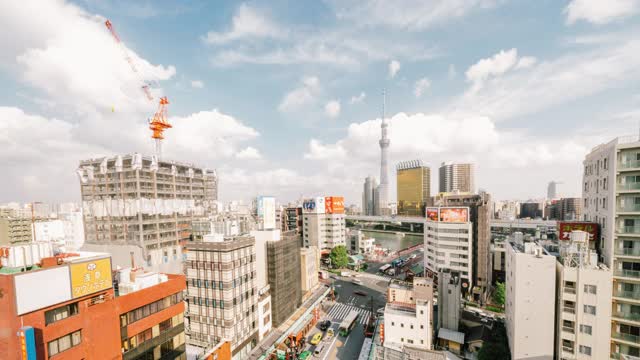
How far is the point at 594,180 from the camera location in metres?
31.6

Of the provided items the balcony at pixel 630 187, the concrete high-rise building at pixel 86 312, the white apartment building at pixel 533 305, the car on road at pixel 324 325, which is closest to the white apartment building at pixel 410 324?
the white apartment building at pixel 533 305

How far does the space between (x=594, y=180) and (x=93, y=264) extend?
2150 inches

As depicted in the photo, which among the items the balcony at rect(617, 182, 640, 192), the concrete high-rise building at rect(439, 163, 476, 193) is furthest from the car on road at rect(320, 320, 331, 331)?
the concrete high-rise building at rect(439, 163, 476, 193)

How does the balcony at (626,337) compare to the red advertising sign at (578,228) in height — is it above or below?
below

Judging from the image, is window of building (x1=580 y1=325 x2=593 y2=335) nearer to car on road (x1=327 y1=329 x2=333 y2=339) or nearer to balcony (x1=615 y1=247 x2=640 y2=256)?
balcony (x1=615 y1=247 x2=640 y2=256)

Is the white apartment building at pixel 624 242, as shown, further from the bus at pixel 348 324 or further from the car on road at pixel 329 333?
the car on road at pixel 329 333

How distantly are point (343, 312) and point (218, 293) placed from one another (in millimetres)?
30149

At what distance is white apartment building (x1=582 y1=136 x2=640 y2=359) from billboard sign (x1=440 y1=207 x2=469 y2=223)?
90.9 ft

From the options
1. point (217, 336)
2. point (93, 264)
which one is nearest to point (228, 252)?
point (217, 336)

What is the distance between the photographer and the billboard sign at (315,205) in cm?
8694

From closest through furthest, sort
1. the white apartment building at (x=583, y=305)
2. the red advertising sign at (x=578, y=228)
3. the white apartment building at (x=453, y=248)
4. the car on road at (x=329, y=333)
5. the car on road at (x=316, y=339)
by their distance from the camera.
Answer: the white apartment building at (x=583, y=305) → the red advertising sign at (x=578, y=228) → the car on road at (x=316, y=339) → the car on road at (x=329, y=333) → the white apartment building at (x=453, y=248)

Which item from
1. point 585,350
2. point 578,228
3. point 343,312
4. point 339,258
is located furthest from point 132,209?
point 578,228

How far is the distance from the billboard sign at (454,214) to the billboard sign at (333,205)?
37026mm

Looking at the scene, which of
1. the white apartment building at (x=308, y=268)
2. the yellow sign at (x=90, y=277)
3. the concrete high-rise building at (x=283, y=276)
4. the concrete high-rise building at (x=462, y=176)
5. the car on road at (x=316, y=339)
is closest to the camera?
the yellow sign at (x=90, y=277)
